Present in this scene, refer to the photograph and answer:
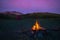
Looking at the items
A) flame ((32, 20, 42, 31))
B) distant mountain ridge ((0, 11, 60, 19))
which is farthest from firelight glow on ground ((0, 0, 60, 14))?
flame ((32, 20, 42, 31))

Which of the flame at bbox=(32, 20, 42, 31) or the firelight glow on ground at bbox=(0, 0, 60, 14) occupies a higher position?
the firelight glow on ground at bbox=(0, 0, 60, 14)

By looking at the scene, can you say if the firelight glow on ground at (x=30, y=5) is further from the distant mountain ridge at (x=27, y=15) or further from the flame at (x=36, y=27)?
the flame at (x=36, y=27)

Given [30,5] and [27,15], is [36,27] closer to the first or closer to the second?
[27,15]

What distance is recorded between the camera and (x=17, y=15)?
1.90m

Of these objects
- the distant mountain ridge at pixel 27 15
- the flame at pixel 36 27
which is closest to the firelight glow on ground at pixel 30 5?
the distant mountain ridge at pixel 27 15

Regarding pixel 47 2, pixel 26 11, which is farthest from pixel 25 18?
pixel 47 2

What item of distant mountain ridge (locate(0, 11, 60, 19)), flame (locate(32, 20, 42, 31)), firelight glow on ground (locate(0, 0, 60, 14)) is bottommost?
flame (locate(32, 20, 42, 31))

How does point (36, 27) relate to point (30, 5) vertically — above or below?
below

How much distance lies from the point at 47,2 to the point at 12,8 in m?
0.45

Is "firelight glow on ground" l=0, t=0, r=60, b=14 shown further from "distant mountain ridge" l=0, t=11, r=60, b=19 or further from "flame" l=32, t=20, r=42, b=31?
"flame" l=32, t=20, r=42, b=31

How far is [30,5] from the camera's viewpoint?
196 cm

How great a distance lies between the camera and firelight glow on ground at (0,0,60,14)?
76.2 inches

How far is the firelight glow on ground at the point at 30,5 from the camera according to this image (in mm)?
1937

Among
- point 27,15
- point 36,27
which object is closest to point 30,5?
point 27,15
